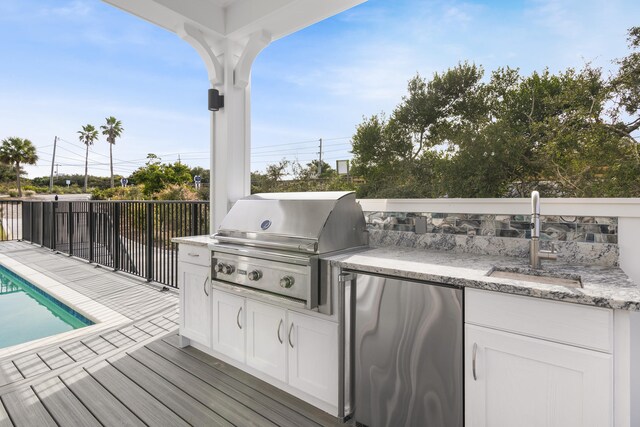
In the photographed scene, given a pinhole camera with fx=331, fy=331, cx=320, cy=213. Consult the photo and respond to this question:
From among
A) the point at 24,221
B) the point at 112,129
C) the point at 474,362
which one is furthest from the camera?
the point at 112,129

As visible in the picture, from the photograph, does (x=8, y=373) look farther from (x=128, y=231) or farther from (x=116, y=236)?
(x=116, y=236)

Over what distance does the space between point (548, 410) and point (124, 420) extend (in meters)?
2.04

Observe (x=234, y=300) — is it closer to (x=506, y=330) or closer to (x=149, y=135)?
(x=506, y=330)

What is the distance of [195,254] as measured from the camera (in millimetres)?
2592

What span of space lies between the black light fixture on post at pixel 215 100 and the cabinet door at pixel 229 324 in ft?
5.40

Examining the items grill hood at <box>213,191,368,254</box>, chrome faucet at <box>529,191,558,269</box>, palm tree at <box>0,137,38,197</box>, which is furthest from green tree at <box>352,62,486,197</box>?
palm tree at <box>0,137,38,197</box>

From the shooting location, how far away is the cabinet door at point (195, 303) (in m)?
2.49

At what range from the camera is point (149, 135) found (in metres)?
13.4

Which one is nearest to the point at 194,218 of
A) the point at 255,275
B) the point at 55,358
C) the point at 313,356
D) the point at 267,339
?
the point at 55,358

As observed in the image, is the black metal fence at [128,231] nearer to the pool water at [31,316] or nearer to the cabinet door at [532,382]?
the pool water at [31,316]

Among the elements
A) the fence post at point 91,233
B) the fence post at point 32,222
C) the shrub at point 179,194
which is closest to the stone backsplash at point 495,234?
the fence post at point 91,233

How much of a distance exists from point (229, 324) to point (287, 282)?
→ 74cm

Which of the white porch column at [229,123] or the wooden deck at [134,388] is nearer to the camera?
the wooden deck at [134,388]

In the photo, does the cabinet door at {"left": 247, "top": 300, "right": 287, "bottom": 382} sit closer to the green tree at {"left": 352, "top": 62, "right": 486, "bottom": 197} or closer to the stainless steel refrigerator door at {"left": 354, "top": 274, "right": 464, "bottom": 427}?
the stainless steel refrigerator door at {"left": 354, "top": 274, "right": 464, "bottom": 427}
